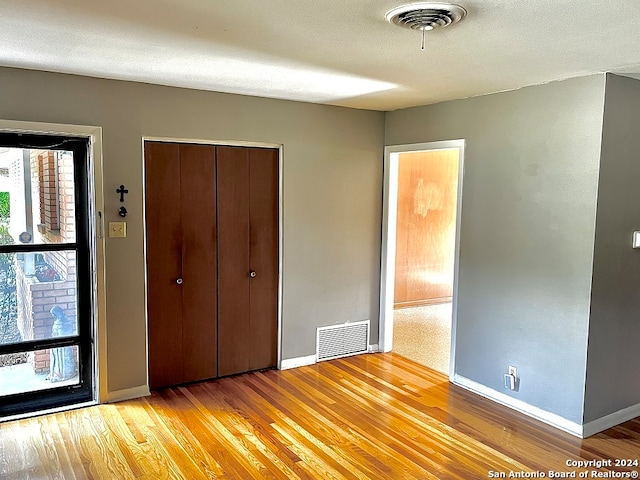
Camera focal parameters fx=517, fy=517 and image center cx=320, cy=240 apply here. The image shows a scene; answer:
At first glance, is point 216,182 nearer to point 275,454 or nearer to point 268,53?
point 268,53

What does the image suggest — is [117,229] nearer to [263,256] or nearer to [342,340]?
[263,256]

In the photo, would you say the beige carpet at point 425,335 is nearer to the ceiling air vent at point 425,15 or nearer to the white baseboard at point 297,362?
the white baseboard at point 297,362

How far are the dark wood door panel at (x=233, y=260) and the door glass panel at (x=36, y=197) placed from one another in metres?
1.07

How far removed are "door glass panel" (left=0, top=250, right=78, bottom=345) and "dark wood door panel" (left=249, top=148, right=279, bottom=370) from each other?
134 cm

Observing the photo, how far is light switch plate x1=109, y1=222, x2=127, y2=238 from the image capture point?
3553 millimetres

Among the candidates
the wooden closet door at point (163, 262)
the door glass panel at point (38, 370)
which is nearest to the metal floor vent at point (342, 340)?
the wooden closet door at point (163, 262)

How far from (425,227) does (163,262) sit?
404 centimetres

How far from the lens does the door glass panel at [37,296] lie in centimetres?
339

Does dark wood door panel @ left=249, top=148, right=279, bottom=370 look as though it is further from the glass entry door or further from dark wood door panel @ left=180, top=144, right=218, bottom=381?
the glass entry door

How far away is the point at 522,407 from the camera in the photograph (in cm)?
361

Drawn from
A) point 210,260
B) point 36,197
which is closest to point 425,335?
point 210,260

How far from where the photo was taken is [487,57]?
2734mm

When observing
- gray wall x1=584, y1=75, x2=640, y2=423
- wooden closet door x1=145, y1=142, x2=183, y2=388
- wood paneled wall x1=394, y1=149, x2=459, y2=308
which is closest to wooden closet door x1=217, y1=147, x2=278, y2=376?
wooden closet door x1=145, y1=142, x2=183, y2=388

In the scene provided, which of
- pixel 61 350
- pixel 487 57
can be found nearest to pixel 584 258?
pixel 487 57
